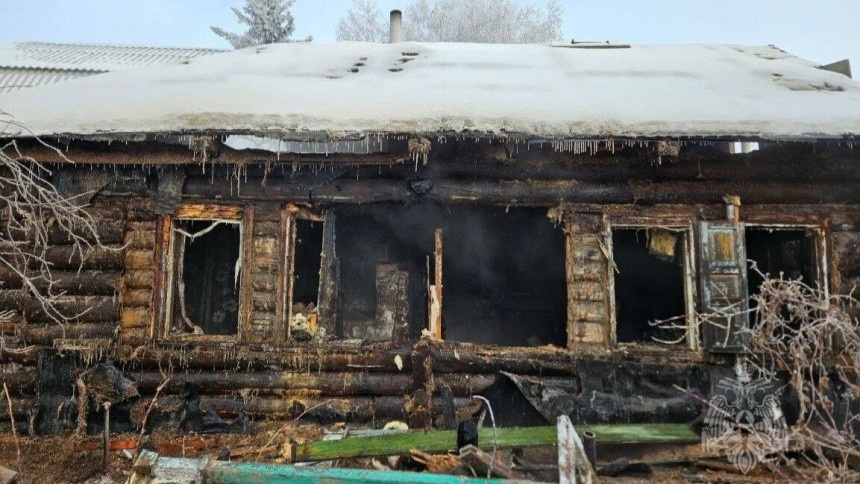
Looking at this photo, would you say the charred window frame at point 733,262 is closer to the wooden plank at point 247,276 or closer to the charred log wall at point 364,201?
the charred log wall at point 364,201

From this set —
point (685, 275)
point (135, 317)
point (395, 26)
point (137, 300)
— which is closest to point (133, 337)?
point (135, 317)

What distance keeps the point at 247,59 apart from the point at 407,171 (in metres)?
4.46

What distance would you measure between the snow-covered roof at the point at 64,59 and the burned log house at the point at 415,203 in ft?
33.2

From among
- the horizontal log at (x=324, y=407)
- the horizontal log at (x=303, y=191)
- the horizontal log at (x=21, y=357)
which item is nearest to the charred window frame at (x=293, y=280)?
the horizontal log at (x=303, y=191)

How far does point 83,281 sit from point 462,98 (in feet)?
18.4

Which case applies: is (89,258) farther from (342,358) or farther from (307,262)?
(307,262)

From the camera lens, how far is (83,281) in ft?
22.3

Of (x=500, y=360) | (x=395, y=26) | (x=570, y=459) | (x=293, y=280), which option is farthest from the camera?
(x=395, y=26)

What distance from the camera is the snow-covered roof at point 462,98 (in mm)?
6012

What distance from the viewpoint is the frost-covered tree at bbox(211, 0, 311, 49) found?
74.9ft

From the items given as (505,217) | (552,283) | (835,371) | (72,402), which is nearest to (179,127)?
(72,402)

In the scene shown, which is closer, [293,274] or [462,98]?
[462,98]

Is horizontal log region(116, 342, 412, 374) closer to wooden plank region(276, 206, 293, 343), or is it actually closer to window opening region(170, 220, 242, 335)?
wooden plank region(276, 206, 293, 343)

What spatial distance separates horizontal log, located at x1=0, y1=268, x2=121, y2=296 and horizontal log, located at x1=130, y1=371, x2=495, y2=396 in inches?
47.4
